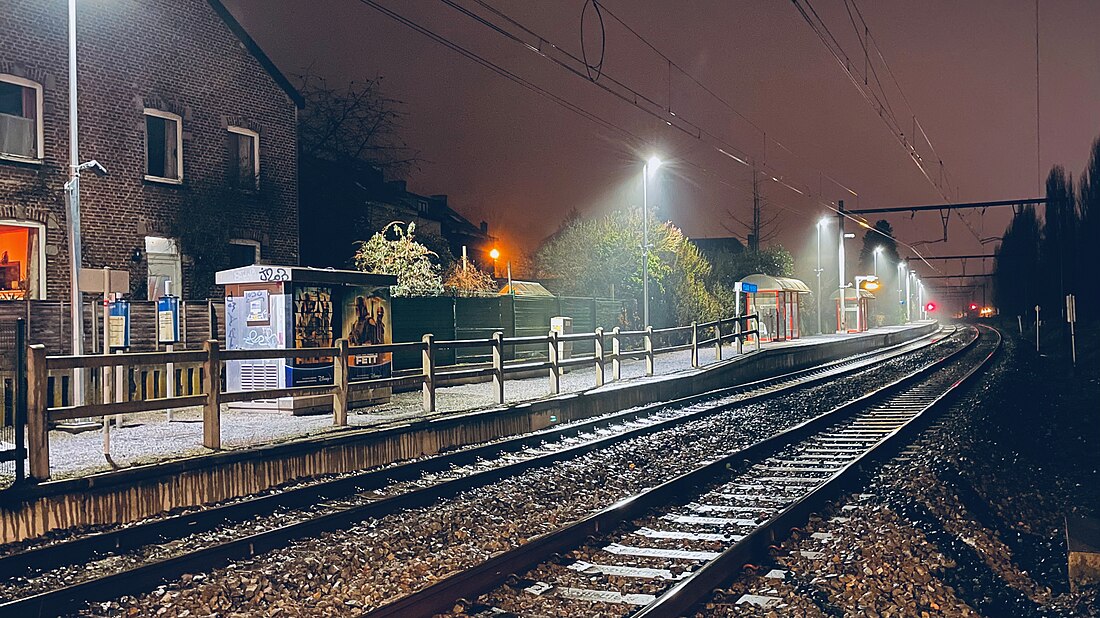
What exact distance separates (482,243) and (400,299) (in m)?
48.2

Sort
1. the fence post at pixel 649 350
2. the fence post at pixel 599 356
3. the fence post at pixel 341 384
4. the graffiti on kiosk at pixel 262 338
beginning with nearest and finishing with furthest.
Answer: the fence post at pixel 341 384
the graffiti on kiosk at pixel 262 338
the fence post at pixel 599 356
the fence post at pixel 649 350

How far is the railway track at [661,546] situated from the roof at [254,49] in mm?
19045

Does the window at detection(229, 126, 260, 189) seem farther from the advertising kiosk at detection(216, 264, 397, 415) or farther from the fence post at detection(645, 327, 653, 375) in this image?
the fence post at detection(645, 327, 653, 375)

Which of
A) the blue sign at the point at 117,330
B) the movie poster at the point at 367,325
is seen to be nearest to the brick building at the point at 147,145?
the blue sign at the point at 117,330

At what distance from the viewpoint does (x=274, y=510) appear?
971cm

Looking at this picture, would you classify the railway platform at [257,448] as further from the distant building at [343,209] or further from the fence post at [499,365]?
the distant building at [343,209]

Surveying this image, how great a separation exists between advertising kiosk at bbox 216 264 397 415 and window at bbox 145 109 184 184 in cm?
939

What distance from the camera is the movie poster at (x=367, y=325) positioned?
1634cm

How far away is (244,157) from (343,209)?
11692mm

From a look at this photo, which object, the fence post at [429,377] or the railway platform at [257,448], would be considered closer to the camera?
the railway platform at [257,448]

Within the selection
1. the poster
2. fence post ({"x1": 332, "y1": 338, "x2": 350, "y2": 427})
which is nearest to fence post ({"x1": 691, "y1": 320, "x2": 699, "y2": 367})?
the poster

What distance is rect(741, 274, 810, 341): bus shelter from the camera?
44.0 metres

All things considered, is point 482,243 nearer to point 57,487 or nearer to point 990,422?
point 990,422

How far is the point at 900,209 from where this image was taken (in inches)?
1624
